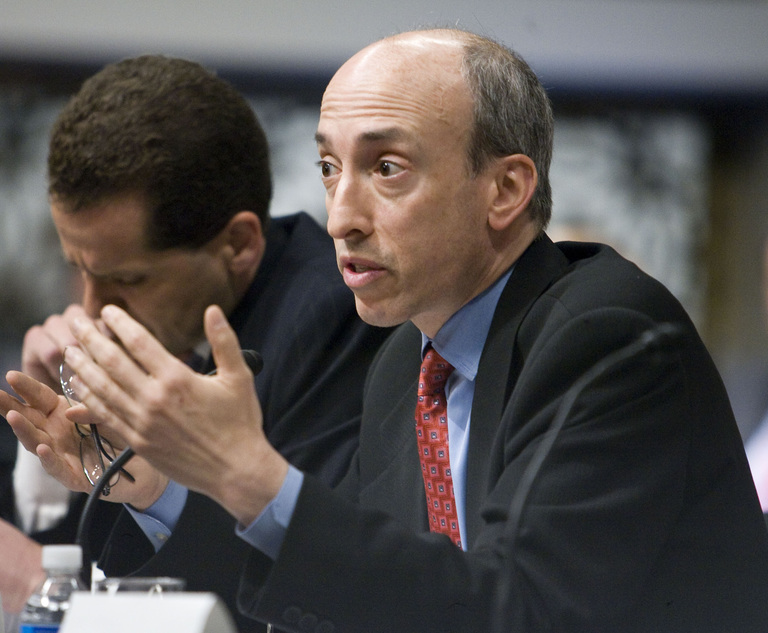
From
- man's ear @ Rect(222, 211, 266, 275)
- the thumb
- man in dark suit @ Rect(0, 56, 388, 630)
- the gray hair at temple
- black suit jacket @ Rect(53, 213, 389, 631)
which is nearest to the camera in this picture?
the thumb

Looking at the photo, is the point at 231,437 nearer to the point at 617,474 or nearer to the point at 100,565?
the point at 617,474

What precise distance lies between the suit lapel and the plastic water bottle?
0.47m

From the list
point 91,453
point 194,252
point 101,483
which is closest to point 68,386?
point 91,453

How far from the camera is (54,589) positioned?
3.29 ft

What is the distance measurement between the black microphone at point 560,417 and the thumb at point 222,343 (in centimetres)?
32

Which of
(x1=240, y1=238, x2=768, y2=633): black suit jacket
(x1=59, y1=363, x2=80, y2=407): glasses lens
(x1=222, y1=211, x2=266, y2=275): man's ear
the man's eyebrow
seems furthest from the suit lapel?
(x1=222, y1=211, x2=266, y2=275): man's ear

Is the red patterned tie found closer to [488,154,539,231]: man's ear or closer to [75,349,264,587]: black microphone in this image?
[488,154,539,231]: man's ear

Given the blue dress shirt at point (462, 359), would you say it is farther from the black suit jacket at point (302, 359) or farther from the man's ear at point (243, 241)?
the man's ear at point (243, 241)

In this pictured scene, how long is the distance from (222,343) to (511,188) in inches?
24.0

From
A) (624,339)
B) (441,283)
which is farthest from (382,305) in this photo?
→ (624,339)

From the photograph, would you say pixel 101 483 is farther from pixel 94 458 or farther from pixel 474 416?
pixel 474 416

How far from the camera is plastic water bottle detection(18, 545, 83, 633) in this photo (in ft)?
2.95

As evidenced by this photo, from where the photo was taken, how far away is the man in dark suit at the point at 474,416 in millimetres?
930

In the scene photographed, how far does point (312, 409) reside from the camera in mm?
1721
